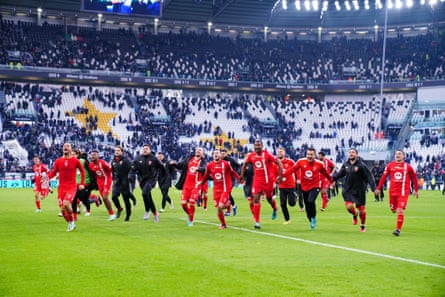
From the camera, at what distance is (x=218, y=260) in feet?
41.7

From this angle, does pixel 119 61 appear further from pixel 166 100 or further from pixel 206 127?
pixel 206 127

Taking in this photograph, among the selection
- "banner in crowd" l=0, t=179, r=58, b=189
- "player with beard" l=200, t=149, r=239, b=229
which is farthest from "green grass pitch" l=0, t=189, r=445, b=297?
"banner in crowd" l=0, t=179, r=58, b=189

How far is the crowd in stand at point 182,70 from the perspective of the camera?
63844mm

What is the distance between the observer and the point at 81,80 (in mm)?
70938

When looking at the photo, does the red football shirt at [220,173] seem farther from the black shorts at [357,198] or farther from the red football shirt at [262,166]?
the black shorts at [357,198]

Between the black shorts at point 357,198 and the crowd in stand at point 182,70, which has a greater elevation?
the crowd in stand at point 182,70

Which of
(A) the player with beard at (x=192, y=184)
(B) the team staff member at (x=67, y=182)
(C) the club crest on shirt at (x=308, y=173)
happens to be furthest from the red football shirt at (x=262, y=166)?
(B) the team staff member at (x=67, y=182)

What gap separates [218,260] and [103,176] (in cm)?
1111

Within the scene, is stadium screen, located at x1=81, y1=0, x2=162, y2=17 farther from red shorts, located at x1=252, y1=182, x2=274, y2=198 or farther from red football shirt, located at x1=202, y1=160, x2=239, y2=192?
red shorts, located at x1=252, y1=182, x2=274, y2=198

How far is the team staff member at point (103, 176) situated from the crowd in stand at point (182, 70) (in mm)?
34895

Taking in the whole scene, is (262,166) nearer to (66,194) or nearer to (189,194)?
(189,194)

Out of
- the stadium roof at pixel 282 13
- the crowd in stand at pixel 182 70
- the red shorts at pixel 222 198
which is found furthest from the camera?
the stadium roof at pixel 282 13

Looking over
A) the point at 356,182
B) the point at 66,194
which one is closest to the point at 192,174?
the point at 66,194

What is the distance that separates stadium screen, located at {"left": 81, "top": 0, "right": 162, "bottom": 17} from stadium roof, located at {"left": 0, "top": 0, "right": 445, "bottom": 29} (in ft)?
20.2
